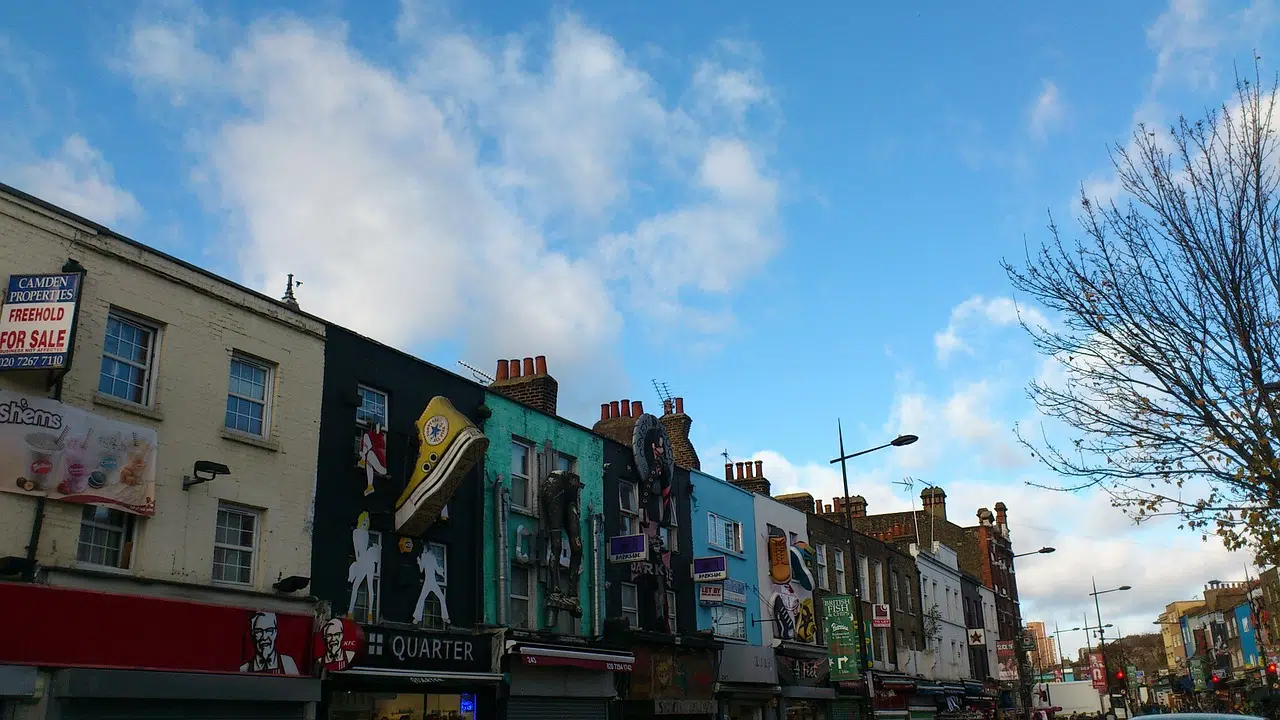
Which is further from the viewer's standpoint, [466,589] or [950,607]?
[950,607]

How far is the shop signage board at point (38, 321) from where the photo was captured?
13.3m

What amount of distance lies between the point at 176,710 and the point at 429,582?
5.81 meters

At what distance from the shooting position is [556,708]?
893 inches

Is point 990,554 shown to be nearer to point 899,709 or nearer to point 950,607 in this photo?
point 950,607

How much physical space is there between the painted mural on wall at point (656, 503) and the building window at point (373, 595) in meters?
8.74

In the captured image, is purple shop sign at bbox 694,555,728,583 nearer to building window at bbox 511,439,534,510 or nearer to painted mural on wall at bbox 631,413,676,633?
painted mural on wall at bbox 631,413,676,633

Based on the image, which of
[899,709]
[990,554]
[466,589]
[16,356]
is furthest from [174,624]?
[990,554]

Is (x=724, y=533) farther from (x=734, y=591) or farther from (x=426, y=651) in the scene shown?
(x=426, y=651)

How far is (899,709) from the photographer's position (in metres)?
42.1

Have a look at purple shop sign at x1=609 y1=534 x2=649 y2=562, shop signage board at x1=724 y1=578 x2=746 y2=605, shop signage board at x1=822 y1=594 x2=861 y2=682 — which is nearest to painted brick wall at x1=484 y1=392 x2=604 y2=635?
purple shop sign at x1=609 y1=534 x2=649 y2=562

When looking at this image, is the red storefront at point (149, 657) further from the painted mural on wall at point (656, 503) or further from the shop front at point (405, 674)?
the painted mural on wall at point (656, 503)

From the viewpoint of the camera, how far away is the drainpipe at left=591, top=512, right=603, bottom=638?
24.5m

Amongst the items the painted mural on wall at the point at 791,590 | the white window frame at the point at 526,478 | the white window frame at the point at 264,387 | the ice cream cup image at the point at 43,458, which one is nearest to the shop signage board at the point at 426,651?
the white window frame at the point at 526,478

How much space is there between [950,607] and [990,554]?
12999 millimetres
